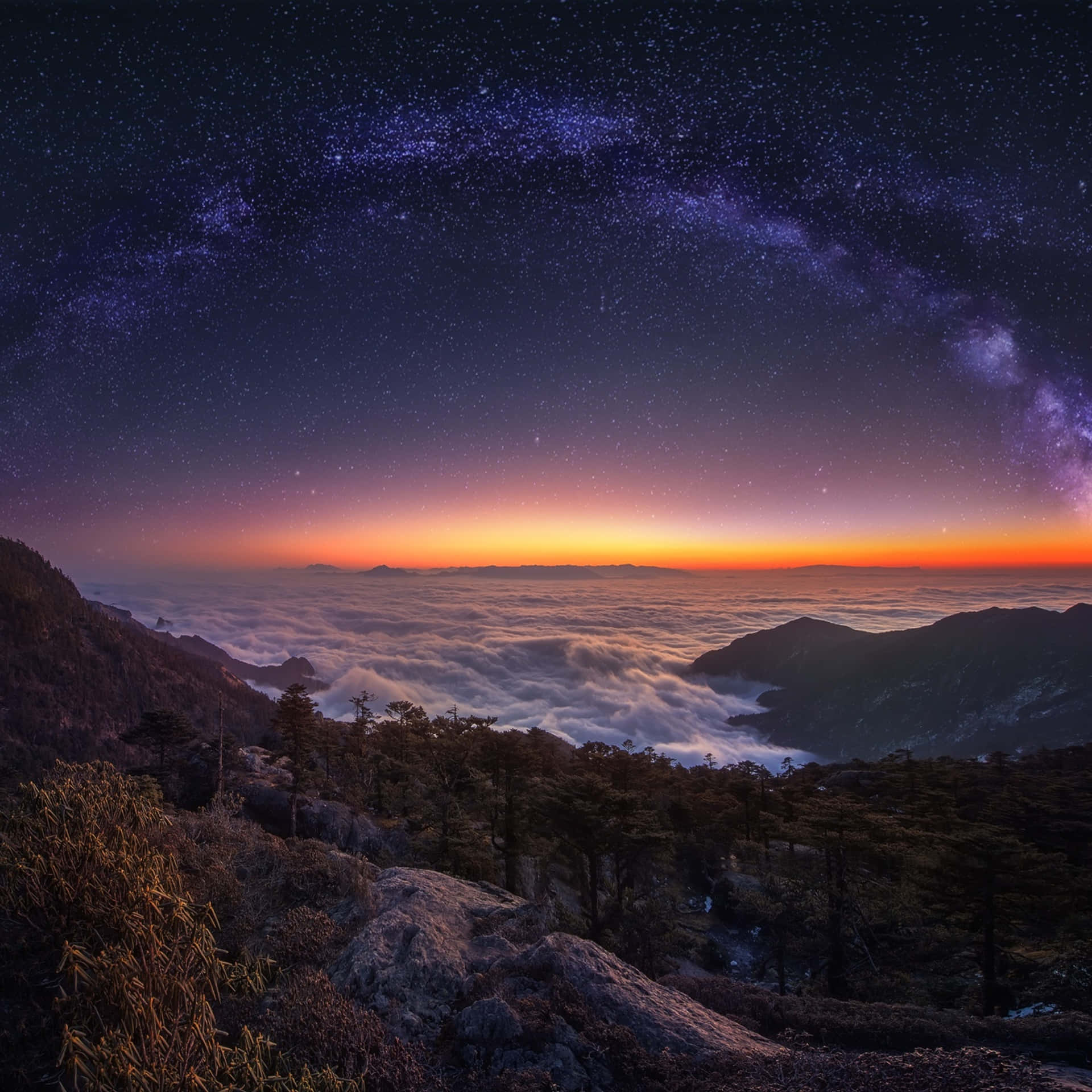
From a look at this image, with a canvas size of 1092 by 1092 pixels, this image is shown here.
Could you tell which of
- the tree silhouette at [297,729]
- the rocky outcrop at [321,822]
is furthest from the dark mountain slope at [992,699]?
the tree silhouette at [297,729]

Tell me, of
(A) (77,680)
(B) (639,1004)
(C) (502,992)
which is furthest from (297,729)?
(A) (77,680)

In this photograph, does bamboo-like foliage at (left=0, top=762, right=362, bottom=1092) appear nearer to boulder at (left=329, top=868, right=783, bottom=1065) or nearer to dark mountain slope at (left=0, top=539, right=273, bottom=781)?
boulder at (left=329, top=868, right=783, bottom=1065)

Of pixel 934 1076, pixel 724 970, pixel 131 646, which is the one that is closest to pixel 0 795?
pixel 934 1076

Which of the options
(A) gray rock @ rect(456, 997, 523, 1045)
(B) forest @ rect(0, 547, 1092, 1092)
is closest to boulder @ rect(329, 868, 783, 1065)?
(A) gray rock @ rect(456, 997, 523, 1045)

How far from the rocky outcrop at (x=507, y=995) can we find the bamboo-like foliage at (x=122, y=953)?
2.07 m

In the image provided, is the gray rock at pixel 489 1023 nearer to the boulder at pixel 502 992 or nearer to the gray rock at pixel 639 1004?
the boulder at pixel 502 992

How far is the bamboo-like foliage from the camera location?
3467 mm

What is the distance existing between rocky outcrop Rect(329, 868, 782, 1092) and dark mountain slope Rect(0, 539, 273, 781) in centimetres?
9479

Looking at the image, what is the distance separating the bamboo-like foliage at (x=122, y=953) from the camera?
136 inches

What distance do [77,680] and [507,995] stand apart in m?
150

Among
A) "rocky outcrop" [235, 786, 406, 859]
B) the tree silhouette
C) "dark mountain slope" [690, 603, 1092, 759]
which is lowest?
"dark mountain slope" [690, 603, 1092, 759]

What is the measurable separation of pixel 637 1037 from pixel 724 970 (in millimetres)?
26542

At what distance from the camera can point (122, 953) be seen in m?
4.07

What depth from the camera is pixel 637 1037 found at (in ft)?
21.7
